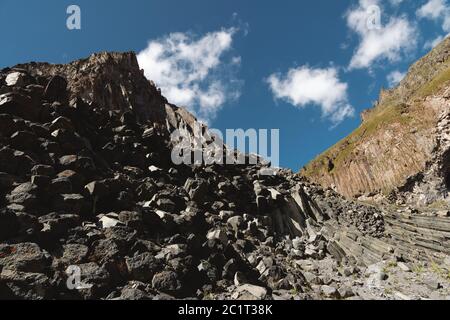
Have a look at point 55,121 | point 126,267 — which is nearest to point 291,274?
point 126,267

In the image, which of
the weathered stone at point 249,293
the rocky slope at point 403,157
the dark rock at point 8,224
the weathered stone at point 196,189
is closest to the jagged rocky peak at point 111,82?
the weathered stone at point 196,189

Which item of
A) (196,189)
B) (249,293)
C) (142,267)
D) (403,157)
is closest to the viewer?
(142,267)

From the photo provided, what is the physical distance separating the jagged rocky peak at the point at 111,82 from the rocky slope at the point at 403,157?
48527 millimetres

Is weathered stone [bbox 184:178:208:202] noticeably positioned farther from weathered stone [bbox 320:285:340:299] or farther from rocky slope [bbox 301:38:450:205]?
rocky slope [bbox 301:38:450:205]

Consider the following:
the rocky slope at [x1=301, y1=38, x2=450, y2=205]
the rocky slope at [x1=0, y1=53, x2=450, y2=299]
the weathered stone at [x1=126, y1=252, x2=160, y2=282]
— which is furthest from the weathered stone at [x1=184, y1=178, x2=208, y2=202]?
the rocky slope at [x1=301, y1=38, x2=450, y2=205]

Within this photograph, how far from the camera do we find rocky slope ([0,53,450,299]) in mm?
15172

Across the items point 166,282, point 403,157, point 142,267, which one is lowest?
point 166,282

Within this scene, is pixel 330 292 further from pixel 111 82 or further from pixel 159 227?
pixel 111 82

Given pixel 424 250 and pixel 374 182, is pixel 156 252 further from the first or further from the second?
pixel 374 182

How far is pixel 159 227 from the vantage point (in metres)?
20.2

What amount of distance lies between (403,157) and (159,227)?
6194 cm

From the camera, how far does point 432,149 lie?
60.7 meters

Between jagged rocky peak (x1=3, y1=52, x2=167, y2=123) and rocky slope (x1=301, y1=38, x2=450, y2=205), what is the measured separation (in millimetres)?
48527

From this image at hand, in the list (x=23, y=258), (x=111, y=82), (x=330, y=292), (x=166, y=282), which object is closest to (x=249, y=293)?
(x=166, y=282)
